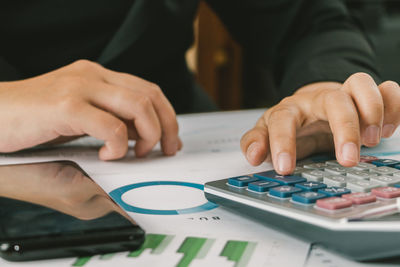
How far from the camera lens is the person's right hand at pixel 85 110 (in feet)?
1.33

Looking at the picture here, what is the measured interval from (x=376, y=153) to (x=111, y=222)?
1.04ft

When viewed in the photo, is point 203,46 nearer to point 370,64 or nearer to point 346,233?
point 370,64

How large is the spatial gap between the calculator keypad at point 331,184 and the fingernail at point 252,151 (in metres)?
0.05

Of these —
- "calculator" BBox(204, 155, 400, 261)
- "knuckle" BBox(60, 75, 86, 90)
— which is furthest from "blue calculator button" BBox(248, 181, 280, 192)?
"knuckle" BBox(60, 75, 86, 90)

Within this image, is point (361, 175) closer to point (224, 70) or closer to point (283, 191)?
point (283, 191)

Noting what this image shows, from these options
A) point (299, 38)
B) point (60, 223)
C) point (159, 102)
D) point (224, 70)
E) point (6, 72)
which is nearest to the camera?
point (60, 223)

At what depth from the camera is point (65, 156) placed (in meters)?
0.46

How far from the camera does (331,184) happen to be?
285mm

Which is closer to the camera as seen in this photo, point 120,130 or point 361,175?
point 361,175

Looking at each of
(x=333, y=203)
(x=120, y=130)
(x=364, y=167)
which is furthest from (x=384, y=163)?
(x=120, y=130)

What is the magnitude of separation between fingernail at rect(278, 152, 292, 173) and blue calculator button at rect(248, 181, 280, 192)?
0.03 metres

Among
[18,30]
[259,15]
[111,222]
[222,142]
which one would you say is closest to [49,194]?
[111,222]

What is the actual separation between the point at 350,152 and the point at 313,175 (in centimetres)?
3

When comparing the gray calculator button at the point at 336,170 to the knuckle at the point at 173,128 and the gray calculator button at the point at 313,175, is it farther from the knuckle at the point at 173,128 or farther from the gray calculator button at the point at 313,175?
the knuckle at the point at 173,128
